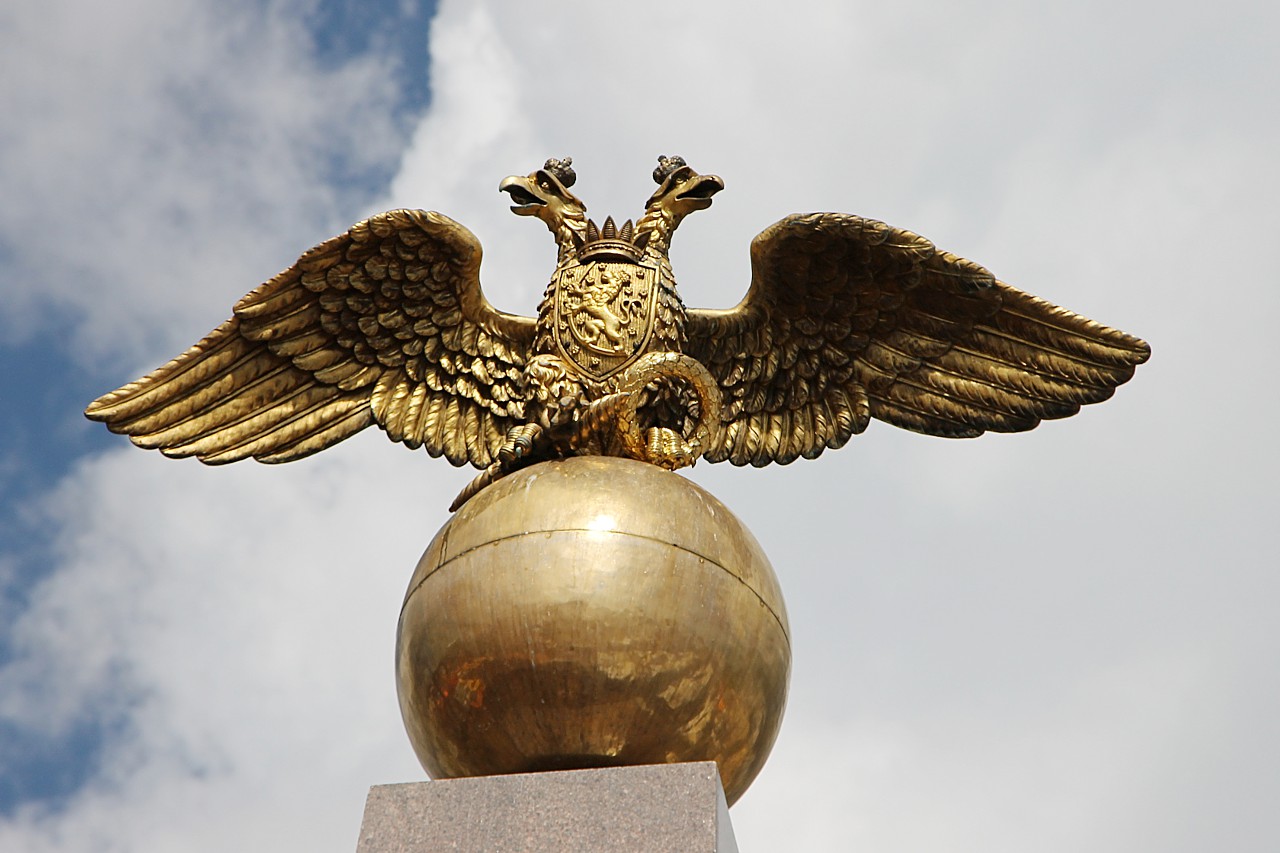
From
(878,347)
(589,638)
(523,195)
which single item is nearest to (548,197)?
(523,195)

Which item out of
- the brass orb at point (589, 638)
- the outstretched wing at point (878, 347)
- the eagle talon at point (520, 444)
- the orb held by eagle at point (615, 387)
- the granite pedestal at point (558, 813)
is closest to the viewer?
the granite pedestal at point (558, 813)

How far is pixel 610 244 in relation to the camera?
31.4ft

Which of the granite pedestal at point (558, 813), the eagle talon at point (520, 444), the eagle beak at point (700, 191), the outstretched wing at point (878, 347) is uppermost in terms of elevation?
the eagle beak at point (700, 191)

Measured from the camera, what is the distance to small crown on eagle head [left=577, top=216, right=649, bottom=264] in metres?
9.51

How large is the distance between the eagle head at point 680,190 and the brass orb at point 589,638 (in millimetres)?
2245

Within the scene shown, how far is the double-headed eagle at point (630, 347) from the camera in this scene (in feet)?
30.7

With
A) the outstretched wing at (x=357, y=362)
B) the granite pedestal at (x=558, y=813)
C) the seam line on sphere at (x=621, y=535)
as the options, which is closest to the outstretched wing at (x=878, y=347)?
the outstretched wing at (x=357, y=362)

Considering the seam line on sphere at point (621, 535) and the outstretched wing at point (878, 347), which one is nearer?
the seam line on sphere at point (621, 535)

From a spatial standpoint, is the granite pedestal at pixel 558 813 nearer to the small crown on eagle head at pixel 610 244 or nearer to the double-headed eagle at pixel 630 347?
the double-headed eagle at pixel 630 347

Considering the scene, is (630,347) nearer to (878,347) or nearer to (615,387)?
(615,387)

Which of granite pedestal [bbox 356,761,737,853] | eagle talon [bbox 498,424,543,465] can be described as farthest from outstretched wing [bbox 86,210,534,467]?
granite pedestal [bbox 356,761,737,853]

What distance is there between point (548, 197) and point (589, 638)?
3081mm

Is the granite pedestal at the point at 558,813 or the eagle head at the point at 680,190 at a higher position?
the eagle head at the point at 680,190

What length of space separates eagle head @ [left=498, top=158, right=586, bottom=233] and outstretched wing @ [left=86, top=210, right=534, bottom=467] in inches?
13.8
